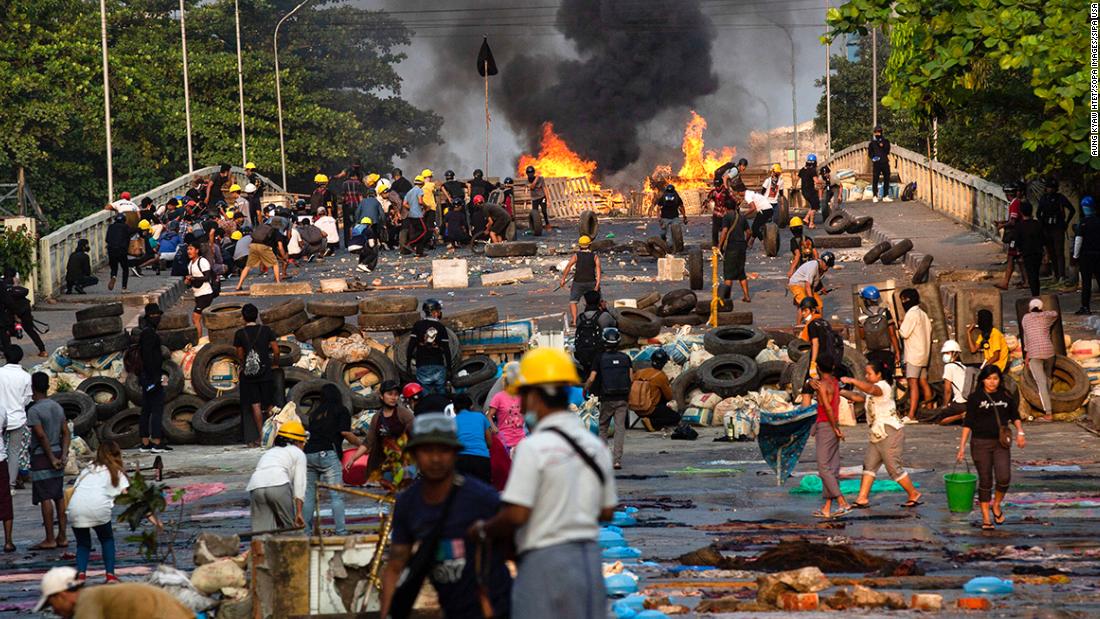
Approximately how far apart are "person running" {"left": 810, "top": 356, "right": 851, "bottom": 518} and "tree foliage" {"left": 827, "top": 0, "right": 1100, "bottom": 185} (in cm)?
674

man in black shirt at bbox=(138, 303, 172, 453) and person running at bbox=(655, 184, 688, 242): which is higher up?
person running at bbox=(655, 184, 688, 242)

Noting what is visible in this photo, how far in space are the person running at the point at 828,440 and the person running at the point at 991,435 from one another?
3.81 feet

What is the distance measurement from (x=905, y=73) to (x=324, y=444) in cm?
1302

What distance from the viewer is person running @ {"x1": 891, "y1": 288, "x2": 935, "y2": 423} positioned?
22047 mm

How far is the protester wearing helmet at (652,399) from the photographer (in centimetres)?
2214

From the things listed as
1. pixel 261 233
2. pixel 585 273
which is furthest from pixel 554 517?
pixel 261 233

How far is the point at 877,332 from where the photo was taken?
22.1 meters

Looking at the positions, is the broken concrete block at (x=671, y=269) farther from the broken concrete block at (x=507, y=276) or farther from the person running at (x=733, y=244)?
the person running at (x=733, y=244)

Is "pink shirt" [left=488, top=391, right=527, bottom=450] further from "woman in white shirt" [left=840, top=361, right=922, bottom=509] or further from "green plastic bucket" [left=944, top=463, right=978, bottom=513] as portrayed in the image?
"green plastic bucket" [left=944, top=463, right=978, bottom=513]

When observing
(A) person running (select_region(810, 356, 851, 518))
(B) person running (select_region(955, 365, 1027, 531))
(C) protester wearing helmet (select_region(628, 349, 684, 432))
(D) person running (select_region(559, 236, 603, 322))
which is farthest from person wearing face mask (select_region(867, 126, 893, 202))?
(B) person running (select_region(955, 365, 1027, 531))

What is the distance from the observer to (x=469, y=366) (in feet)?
82.4

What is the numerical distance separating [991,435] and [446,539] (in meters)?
7.91

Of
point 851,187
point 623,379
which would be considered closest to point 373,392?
point 623,379

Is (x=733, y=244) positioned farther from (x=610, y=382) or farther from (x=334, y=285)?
(x=610, y=382)
